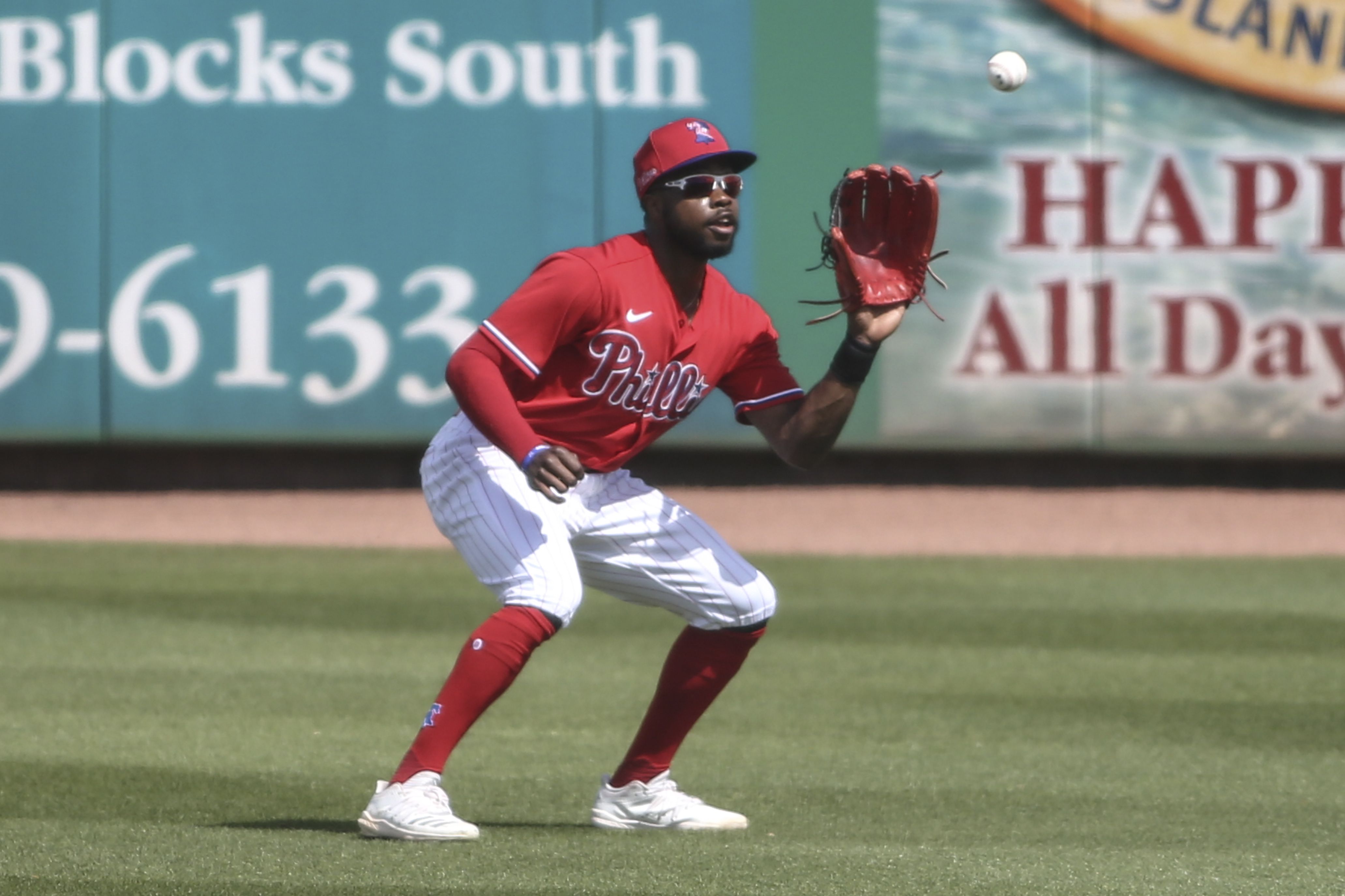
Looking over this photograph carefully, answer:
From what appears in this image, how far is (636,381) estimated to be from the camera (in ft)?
15.1

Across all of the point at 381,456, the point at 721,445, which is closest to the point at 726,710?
the point at 721,445

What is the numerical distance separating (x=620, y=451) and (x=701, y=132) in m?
0.76

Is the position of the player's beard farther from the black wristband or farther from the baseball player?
the black wristband

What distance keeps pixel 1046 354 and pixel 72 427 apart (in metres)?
6.12

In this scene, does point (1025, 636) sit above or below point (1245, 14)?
below

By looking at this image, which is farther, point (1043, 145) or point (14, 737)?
point (1043, 145)

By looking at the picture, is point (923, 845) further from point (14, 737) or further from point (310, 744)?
point (14, 737)

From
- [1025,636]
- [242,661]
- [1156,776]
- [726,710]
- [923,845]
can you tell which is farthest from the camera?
[1025,636]

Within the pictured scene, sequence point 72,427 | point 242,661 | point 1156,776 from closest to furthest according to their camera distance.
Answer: point 1156,776 < point 242,661 < point 72,427

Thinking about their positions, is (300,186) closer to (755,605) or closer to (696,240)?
(696,240)

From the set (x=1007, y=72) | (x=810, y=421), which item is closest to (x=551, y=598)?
(x=810, y=421)

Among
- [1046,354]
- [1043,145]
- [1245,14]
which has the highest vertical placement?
[1245,14]

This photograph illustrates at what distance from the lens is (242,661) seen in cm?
738

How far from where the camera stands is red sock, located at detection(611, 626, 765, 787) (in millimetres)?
4723
